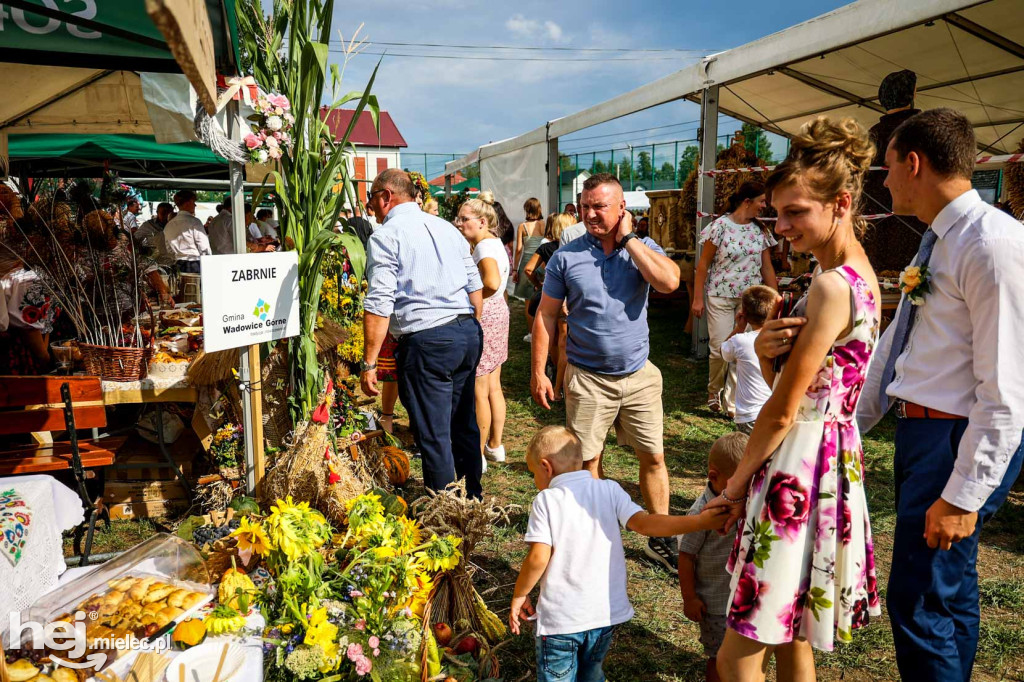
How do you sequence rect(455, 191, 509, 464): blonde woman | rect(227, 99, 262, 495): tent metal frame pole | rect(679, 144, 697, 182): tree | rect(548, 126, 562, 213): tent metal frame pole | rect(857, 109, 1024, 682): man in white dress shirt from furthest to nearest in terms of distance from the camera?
1. rect(679, 144, 697, 182): tree
2. rect(548, 126, 562, 213): tent metal frame pole
3. rect(455, 191, 509, 464): blonde woman
4. rect(227, 99, 262, 495): tent metal frame pole
5. rect(857, 109, 1024, 682): man in white dress shirt

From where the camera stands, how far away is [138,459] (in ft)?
14.9

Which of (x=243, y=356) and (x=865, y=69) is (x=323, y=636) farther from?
(x=865, y=69)

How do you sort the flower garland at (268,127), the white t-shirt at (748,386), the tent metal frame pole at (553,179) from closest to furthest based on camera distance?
the flower garland at (268,127)
the white t-shirt at (748,386)
the tent metal frame pole at (553,179)

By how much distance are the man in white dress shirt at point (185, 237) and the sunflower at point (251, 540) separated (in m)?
8.88

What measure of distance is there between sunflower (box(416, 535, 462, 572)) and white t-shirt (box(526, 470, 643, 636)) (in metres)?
0.56

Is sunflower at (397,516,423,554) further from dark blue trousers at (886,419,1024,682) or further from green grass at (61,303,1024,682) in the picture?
dark blue trousers at (886,419,1024,682)

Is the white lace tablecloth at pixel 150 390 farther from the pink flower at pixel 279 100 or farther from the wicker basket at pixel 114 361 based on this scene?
the pink flower at pixel 279 100

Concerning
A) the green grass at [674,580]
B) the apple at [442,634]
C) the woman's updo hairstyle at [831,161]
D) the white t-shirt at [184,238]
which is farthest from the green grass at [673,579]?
the white t-shirt at [184,238]

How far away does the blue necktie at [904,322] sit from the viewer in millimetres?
2006

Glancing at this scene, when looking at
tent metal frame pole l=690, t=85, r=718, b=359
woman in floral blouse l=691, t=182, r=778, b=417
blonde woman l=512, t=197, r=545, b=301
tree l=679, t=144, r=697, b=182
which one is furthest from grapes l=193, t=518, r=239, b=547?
tree l=679, t=144, r=697, b=182

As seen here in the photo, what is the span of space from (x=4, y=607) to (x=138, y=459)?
235cm

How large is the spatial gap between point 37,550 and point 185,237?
907cm

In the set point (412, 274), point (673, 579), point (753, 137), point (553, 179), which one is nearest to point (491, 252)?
point (412, 274)

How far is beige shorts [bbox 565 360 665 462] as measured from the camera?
11.3 feet
